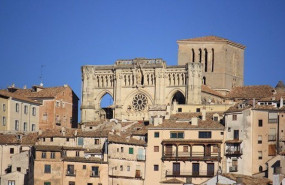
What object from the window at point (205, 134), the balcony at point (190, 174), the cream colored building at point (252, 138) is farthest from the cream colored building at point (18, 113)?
the cream colored building at point (252, 138)

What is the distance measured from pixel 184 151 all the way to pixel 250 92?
3374cm

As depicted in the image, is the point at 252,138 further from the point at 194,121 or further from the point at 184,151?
the point at 184,151

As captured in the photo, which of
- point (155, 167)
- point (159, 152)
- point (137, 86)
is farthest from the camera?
point (137, 86)

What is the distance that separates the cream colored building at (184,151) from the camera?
104750 mm

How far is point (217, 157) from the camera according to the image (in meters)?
105

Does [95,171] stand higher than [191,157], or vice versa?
[191,157]

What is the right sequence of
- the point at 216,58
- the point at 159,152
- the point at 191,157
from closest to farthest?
the point at 191,157 → the point at 159,152 → the point at 216,58

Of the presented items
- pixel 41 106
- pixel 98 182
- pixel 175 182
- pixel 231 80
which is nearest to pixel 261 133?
pixel 175 182

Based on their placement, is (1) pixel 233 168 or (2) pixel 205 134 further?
(2) pixel 205 134

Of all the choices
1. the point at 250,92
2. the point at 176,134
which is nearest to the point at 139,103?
the point at 250,92

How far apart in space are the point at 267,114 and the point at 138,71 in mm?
36706

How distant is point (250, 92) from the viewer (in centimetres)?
13838

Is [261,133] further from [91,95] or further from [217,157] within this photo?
[91,95]

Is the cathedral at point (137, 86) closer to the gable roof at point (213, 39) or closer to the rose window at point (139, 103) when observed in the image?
the rose window at point (139, 103)
